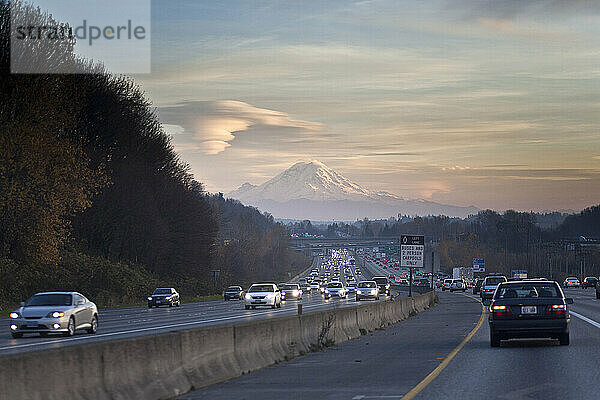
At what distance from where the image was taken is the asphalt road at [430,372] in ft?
46.7

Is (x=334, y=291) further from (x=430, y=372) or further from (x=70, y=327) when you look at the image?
(x=430, y=372)

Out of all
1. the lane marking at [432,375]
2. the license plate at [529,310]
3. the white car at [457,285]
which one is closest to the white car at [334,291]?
the white car at [457,285]

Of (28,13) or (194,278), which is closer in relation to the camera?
(28,13)

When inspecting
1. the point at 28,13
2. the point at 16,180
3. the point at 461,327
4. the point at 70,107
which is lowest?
the point at 461,327

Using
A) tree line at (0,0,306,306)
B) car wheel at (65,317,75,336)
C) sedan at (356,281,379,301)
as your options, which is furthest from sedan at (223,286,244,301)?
car wheel at (65,317,75,336)

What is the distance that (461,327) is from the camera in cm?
3331

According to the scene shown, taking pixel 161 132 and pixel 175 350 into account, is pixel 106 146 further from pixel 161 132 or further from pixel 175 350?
pixel 175 350

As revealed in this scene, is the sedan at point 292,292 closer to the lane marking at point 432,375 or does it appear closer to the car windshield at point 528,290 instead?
the lane marking at point 432,375

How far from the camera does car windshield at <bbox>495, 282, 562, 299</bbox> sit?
23.3 meters

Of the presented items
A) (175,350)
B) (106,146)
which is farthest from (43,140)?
(175,350)

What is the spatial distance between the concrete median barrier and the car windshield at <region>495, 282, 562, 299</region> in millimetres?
4779

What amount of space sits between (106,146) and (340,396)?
203ft

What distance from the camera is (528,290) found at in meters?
23.9

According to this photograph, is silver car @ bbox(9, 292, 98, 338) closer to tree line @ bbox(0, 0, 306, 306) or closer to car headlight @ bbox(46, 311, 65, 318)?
car headlight @ bbox(46, 311, 65, 318)
